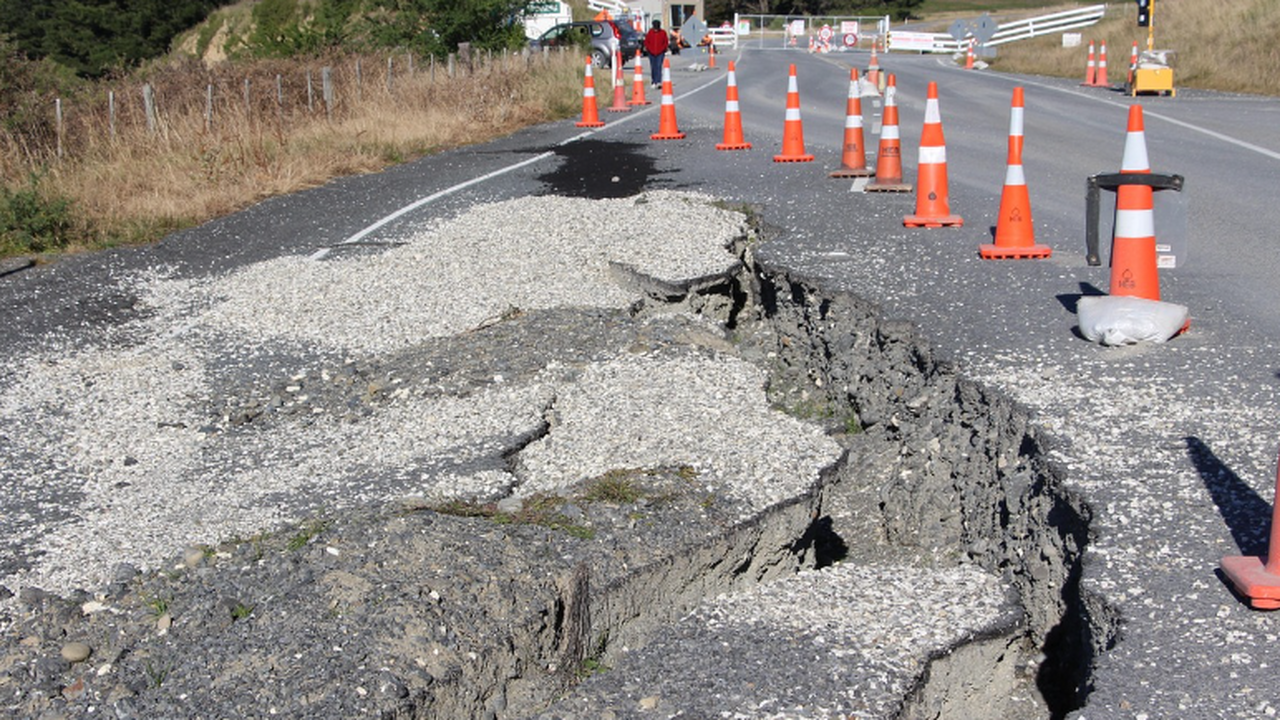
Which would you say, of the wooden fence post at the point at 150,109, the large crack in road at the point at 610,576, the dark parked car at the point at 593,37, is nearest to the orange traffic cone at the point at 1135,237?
the large crack in road at the point at 610,576

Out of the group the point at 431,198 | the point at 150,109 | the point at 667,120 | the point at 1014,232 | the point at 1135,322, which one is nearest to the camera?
the point at 1135,322

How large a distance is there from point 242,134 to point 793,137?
6.13 metres

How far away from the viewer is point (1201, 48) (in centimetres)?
2703

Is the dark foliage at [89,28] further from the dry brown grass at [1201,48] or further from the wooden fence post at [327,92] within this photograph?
the dry brown grass at [1201,48]

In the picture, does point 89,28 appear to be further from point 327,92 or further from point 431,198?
point 431,198

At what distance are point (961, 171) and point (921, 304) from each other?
5572 millimetres

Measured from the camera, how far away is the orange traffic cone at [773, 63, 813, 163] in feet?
40.7

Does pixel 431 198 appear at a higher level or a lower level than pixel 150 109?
lower

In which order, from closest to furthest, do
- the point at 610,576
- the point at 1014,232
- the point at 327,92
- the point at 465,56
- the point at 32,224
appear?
the point at 610,576, the point at 1014,232, the point at 32,224, the point at 327,92, the point at 465,56

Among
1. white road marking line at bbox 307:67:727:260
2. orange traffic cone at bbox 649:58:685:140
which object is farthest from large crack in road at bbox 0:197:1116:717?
orange traffic cone at bbox 649:58:685:140

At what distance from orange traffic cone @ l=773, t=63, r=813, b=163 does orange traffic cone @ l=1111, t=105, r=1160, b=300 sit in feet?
22.2

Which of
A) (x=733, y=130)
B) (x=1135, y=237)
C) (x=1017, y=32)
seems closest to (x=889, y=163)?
(x=733, y=130)

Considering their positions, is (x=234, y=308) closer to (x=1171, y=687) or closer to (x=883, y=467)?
(x=883, y=467)

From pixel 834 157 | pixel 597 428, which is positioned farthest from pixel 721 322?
pixel 834 157
